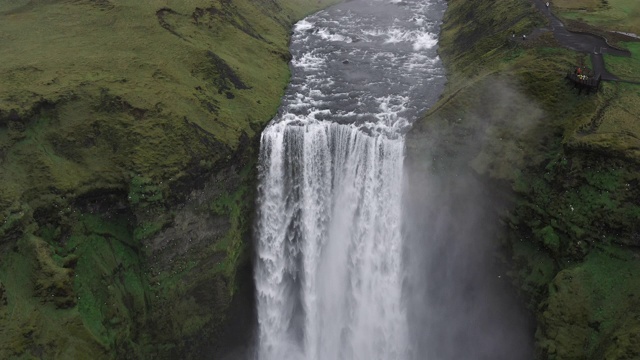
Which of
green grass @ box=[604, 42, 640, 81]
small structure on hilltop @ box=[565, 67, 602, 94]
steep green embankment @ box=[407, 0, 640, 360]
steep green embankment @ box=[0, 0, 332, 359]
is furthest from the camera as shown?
green grass @ box=[604, 42, 640, 81]

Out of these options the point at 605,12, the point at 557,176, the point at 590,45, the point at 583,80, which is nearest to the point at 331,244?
the point at 557,176

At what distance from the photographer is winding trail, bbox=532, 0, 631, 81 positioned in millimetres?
30859

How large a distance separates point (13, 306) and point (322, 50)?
113ft

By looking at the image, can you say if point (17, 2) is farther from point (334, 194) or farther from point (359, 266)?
point (359, 266)

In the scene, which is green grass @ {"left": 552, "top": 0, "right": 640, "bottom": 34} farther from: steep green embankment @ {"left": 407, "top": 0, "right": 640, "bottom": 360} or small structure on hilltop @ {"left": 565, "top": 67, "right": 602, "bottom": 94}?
small structure on hilltop @ {"left": 565, "top": 67, "right": 602, "bottom": 94}

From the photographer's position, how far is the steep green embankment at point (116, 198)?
23.9 m

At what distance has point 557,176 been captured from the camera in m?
26.2

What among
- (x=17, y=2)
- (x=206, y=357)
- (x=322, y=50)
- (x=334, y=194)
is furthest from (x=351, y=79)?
(x=17, y=2)

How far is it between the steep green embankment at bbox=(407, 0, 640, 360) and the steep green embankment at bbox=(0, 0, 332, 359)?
1348 cm

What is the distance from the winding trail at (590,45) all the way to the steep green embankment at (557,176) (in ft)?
2.56

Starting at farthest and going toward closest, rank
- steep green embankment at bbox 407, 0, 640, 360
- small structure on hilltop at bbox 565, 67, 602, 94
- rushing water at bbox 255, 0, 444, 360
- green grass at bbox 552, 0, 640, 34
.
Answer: green grass at bbox 552, 0, 640, 34, rushing water at bbox 255, 0, 444, 360, small structure on hilltop at bbox 565, 67, 602, 94, steep green embankment at bbox 407, 0, 640, 360

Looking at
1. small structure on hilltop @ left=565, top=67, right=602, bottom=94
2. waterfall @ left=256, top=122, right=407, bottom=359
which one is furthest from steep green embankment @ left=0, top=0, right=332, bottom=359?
small structure on hilltop @ left=565, top=67, right=602, bottom=94

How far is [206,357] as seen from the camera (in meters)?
29.4

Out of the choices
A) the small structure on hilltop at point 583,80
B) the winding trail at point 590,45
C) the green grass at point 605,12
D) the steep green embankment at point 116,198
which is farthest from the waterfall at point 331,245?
the green grass at point 605,12
